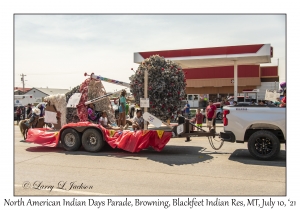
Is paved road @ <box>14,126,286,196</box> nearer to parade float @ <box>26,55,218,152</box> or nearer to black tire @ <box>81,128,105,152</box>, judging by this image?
black tire @ <box>81,128,105,152</box>

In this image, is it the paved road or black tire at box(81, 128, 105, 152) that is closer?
the paved road

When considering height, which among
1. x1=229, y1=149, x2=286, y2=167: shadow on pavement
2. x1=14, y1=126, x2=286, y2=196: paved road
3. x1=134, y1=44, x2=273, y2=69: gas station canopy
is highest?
x1=134, y1=44, x2=273, y2=69: gas station canopy

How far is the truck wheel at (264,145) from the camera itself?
842cm

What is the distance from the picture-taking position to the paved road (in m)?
6.11

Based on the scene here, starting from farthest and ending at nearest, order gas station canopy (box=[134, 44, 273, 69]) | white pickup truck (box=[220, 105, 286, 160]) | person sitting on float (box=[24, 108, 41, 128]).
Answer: gas station canopy (box=[134, 44, 273, 69]), person sitting on float (box=[24, 108, 41, 128]), white pickup truck (box=[220, 105, 286, 160])

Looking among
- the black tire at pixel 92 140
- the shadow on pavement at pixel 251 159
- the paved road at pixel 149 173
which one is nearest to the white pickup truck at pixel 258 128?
the shadow on pavement at pixel 251 159

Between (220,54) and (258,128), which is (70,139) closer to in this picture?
(258,128)

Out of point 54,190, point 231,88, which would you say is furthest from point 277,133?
point 231,88

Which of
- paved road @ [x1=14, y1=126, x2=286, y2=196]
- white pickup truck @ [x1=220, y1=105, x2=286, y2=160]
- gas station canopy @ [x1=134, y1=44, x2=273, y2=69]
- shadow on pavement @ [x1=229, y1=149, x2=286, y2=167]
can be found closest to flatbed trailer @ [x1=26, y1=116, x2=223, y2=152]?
paved road @ [x1=14, y1=126, x2=286, y2=196]

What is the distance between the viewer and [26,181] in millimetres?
6770

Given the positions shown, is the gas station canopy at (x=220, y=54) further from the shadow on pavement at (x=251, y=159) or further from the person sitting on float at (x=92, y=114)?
the person sitting on float at (x=92, y=114)

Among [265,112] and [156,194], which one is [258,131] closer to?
[265,112]
